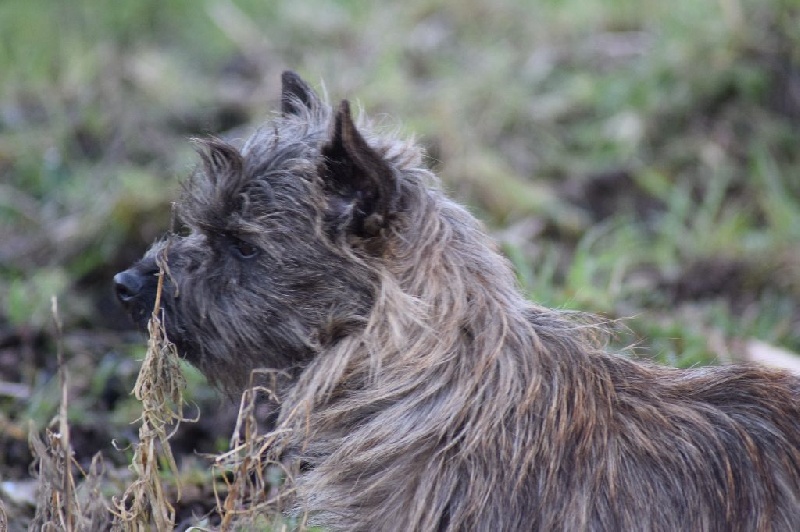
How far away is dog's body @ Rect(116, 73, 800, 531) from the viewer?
317cm

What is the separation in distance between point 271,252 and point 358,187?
36 centimetres

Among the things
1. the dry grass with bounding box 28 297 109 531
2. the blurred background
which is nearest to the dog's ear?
the dry grass with bounding box 28 297 109 531

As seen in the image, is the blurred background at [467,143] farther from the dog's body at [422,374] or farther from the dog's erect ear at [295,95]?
the dog's erect ear at [295,95]

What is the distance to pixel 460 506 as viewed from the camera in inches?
124

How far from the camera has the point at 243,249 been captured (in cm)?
358

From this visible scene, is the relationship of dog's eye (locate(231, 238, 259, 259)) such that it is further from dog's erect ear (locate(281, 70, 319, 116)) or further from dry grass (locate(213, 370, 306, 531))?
dog's erect ear (locate(281, 70, 319, 116))

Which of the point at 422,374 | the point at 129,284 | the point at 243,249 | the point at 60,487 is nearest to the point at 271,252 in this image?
the point at 243,249

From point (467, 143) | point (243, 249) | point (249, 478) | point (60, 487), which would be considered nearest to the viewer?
point (60, 487)

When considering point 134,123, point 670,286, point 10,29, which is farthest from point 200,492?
point 10,29

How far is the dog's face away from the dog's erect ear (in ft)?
0.49

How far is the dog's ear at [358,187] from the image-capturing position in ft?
11.0

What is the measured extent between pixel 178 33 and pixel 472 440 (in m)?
7.66

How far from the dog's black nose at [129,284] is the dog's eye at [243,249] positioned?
349 millimetres

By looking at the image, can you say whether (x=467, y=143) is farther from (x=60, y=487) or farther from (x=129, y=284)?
(x=60, y=487)
